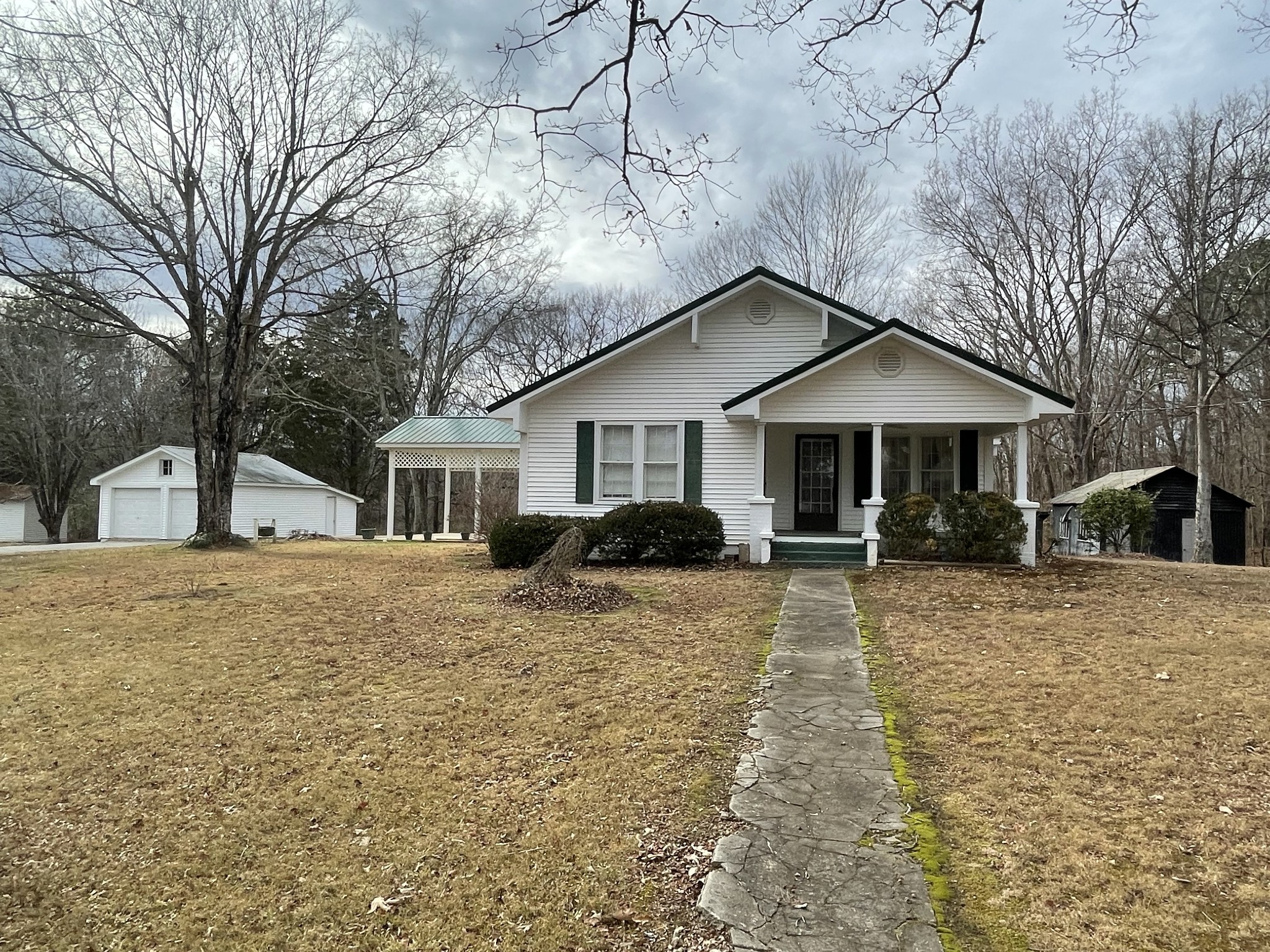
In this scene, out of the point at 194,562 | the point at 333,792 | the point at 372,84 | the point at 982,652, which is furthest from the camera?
the point at 372,84

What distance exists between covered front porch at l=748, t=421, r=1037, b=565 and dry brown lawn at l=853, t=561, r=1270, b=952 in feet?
16.8

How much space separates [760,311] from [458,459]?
1294 cm

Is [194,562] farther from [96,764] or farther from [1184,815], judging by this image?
[1184,815]

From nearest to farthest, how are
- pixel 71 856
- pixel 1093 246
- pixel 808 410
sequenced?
1. pixel 71 856
2. pixel 808 410
3. pixel 1093 246

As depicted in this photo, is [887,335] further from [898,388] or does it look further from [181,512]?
[181,512]

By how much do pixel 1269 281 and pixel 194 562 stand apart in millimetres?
27039

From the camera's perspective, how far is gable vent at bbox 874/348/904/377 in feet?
45.4

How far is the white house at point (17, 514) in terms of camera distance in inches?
1432

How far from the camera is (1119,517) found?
20141 millimetres

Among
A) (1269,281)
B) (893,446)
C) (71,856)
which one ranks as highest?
(1269,281)

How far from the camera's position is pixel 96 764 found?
14.8ft

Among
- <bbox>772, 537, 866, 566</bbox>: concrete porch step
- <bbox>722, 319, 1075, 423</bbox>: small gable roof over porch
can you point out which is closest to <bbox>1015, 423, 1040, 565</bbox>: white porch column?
<bbox>722, 319, 1075, 423</bbox>: small gable roof over porch

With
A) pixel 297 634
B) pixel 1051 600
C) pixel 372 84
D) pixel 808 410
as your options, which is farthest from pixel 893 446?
pixel 372 84

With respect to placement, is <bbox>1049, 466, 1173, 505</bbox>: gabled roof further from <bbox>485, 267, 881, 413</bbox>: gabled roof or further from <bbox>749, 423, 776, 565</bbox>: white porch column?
<bbox>749, 423, 776, 565</bbox>: white porch column
